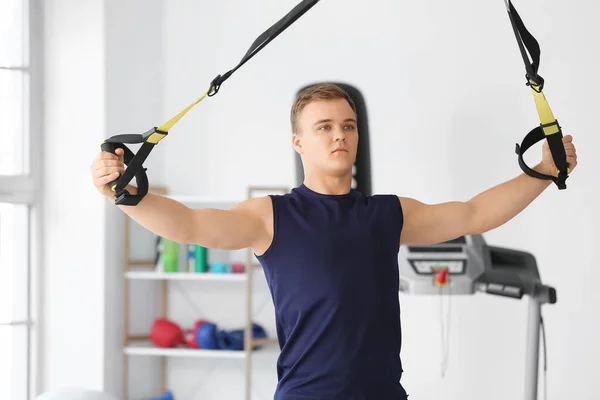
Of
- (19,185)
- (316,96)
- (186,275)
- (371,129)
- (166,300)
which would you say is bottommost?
(166,300)

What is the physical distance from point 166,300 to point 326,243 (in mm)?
2832

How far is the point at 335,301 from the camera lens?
66.7 inches

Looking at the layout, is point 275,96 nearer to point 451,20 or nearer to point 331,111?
point 451,20

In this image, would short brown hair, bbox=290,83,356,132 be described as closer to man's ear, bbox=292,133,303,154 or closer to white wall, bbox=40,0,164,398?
man's ear, bbox=292,133,303,154

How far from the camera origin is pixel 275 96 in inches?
167

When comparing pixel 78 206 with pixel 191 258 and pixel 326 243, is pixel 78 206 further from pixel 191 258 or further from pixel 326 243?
pixel 326 243

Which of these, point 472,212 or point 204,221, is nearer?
point 204,221

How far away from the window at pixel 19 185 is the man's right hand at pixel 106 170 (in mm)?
2453

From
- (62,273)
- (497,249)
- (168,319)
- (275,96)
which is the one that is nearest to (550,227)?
(497,249)

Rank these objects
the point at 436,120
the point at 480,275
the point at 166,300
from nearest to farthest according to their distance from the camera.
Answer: the point at 480,275
the point at 436,120
the point at 166,300

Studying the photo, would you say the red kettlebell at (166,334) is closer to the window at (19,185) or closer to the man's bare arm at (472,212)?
the window at (19,185)

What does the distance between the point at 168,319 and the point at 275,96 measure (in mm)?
1325

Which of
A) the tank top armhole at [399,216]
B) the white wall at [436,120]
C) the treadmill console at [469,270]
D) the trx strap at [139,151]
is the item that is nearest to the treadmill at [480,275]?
the treadmill console at [469,270]

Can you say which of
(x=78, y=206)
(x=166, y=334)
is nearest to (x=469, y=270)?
(x=166, y=334)
